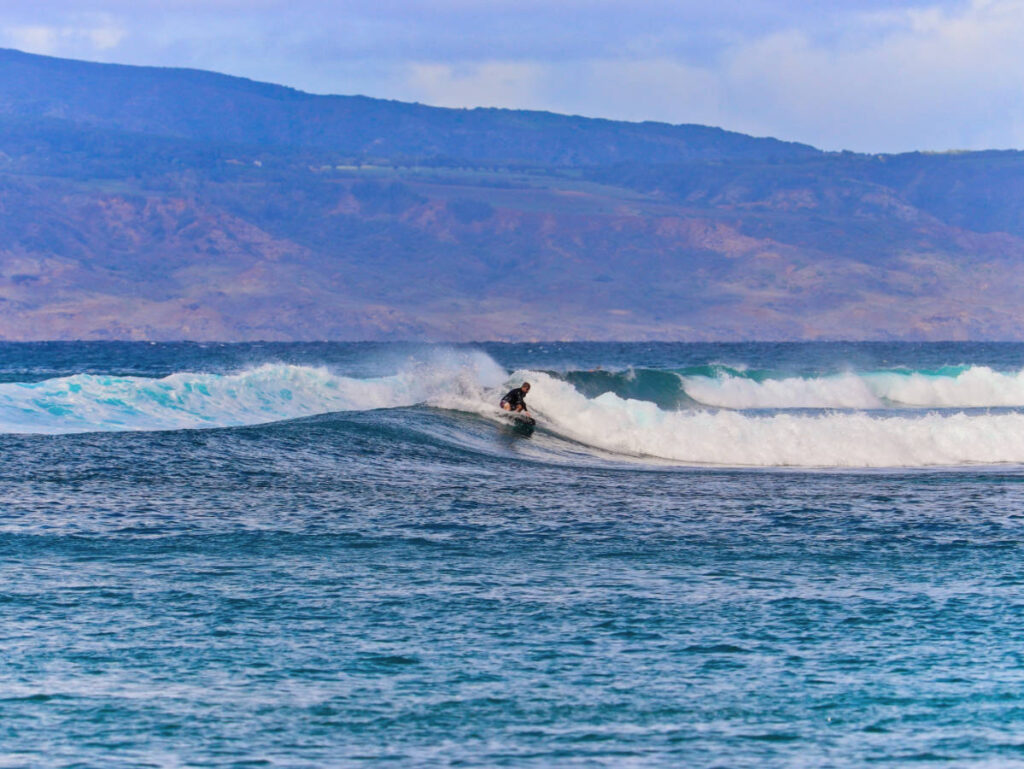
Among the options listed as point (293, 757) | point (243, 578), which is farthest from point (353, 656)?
point (243, 578)

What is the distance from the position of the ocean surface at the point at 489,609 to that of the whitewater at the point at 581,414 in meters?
2.37

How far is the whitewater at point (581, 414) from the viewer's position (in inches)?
1134

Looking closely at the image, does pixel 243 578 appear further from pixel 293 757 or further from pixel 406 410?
pixel 406 410

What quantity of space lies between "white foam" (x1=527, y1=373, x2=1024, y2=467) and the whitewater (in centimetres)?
4

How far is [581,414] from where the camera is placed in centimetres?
3488

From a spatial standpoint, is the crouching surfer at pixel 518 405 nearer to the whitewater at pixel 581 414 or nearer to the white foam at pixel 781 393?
the whitewater at pixel 581 414

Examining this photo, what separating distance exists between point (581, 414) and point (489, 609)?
74.2ft

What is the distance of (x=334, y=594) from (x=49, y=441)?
43.8ft

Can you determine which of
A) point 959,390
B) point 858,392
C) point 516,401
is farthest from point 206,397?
point 959,390

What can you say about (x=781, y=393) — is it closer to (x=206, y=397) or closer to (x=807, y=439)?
(x=206, y=397)

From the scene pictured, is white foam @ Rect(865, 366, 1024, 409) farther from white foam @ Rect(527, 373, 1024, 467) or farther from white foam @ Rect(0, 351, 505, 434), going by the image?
white foam @ Rect(527, 373, 1024, 467)

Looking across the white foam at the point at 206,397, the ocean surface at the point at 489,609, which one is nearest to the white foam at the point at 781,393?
the white foam at the point at 206,397

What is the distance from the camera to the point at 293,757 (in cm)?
872

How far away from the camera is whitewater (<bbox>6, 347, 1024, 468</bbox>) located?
28812 millimetres
